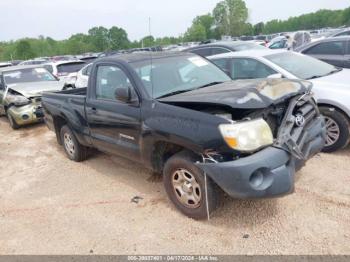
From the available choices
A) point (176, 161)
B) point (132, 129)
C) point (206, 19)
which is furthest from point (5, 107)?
point (206, 19)

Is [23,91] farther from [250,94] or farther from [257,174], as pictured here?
[257,174]

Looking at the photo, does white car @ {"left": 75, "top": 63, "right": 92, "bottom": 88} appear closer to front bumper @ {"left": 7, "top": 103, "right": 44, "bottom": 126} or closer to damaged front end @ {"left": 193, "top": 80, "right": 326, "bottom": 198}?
front bumper @ {"left": 7, "top": 103, "right": 44, "bottom": 126}

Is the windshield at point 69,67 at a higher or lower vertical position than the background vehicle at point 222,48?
lower

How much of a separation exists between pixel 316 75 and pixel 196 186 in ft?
10.8

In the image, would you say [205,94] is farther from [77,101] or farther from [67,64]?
[67,64]

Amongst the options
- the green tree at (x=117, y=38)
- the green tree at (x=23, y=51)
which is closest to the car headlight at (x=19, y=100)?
the green tree at (x=23, y=51)

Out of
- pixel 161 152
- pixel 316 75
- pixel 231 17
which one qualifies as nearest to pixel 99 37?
pixel 231 17

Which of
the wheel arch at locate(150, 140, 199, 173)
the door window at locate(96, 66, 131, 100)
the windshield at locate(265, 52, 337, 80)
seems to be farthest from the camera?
the windshield at locate(265, 52, 337, 80)

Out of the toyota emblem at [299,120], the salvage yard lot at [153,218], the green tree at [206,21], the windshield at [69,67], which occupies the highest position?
the green tree at [206,21]

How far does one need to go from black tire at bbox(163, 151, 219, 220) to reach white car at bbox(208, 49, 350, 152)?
241 cm

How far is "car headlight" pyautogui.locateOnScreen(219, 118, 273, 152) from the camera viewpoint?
124 inches

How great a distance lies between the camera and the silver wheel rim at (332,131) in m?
4.88

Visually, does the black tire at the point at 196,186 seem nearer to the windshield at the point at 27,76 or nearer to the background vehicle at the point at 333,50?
the background vehicle at the point at 333,50

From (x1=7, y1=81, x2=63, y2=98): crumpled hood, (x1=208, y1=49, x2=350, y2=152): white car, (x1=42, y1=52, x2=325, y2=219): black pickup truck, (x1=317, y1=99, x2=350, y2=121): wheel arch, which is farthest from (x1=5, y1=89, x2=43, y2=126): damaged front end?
(x1=317, y1=99, x2=350, y2=121): wheel arch
